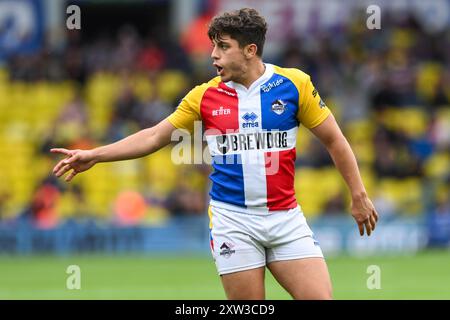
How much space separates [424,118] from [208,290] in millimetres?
9977

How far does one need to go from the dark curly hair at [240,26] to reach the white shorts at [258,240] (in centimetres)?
111

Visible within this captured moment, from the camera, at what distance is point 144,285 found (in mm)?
14273

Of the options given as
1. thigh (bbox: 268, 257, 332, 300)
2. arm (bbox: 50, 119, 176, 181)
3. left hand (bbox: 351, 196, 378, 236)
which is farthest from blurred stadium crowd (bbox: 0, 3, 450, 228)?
thigh (bbox: 268, 257, 332, 300)

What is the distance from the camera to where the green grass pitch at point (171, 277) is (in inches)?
Result: 513

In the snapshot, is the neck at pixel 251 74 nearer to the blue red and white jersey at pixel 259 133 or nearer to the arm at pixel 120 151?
the blue red and white jersey at pixel 259 133

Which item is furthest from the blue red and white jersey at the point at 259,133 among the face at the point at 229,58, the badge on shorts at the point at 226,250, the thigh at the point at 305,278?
the thigh at the point at 305,278

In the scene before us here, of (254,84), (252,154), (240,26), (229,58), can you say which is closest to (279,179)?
(252,154)

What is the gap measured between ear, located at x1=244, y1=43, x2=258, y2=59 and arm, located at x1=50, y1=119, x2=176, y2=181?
68 cm

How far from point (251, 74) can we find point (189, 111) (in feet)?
1.54

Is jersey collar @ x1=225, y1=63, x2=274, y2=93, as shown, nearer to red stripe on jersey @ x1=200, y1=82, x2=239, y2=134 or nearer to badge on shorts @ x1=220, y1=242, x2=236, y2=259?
red stripe on jersey @ x1=200, y1=82, x2=239, y2=134

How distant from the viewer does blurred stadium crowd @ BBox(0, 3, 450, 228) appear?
65.0 ft

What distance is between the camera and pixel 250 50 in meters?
7.02

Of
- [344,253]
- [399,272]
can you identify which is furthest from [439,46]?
[399,272]

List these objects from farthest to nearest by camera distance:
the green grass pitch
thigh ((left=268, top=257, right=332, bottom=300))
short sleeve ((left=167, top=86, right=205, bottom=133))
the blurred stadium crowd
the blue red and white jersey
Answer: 1. the blurred stadium crowd
2. the green grass pitch
3. short sleeve ((left=167, top=86, right=205, bottom=133))
4. the blue red and white jersey
5. thigh ((left=268, top=257, right=332, bottom=300))
